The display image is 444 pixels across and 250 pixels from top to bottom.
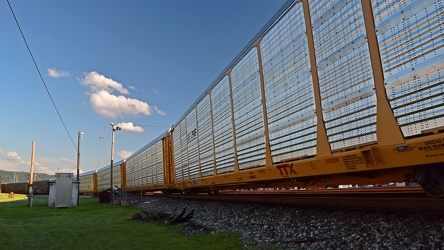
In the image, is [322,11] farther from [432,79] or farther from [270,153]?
[270,153]

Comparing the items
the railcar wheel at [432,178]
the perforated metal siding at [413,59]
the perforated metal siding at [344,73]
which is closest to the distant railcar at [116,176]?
the perforated metal siding at [344,73]

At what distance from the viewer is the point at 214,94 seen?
39.3ft

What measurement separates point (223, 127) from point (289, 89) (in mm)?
4400

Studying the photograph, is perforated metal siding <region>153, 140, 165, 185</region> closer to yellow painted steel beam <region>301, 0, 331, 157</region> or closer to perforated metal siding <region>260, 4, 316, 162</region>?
perforated metal siding <region>260, 4, 316, 162</region>

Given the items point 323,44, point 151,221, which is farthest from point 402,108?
point 151,221

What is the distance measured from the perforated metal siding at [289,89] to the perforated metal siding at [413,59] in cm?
174

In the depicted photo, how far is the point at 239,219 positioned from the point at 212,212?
2535 millimetres

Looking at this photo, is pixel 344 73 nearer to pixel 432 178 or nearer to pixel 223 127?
pixel 432 178

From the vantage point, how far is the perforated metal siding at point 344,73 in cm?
484

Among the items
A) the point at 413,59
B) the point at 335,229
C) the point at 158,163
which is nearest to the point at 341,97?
the point at 413,59

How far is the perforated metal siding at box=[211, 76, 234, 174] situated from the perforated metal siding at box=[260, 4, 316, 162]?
108 inches

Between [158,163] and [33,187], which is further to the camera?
[33,187]

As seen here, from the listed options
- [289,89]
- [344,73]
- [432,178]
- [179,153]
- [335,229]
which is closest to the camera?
[432,178]

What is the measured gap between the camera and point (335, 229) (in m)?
5.81
